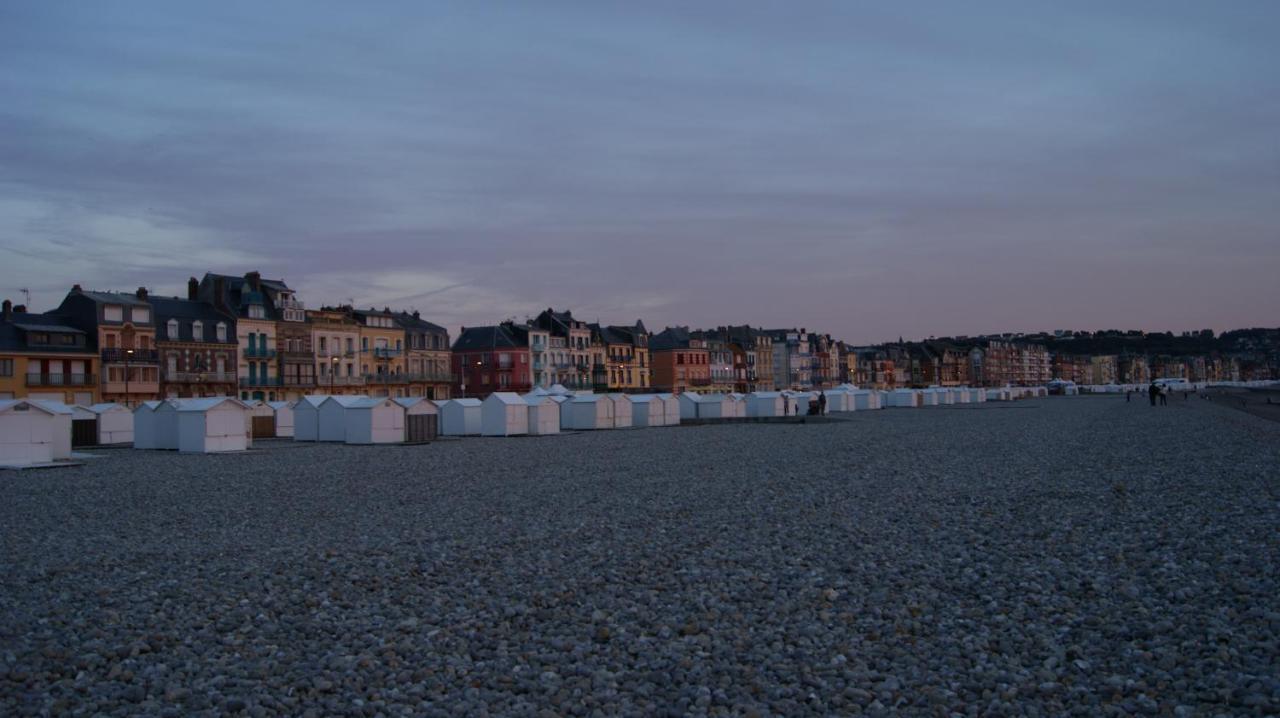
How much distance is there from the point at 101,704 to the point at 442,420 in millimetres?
46424

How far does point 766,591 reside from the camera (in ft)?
41.9

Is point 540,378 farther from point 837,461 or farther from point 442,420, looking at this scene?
point 837,461

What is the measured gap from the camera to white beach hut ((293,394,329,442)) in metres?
49.1

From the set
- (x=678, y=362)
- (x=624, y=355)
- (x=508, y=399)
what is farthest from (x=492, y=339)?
(x=508, y=399)

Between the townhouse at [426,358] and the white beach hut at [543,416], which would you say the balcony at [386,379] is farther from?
A: the white beach hut at [543,416]

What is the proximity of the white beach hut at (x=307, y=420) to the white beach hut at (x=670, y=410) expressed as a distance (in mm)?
22619

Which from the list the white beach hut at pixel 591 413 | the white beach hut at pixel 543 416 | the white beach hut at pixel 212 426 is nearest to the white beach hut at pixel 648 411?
the white beach hut at pixel 591 413

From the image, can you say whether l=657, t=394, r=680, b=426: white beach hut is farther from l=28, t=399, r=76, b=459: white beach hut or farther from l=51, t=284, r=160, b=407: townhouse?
l=28, t=399, r=76, b=459: white beach hut

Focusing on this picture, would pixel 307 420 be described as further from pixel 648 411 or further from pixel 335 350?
pixel 335 350

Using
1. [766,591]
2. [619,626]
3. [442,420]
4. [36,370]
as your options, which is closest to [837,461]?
[766,591]

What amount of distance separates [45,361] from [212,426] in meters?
27.6

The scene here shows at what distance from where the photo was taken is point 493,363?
9831 centimetres

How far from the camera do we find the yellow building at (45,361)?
59.1 metres

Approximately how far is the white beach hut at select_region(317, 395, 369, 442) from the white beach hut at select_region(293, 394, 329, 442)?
189 mm
